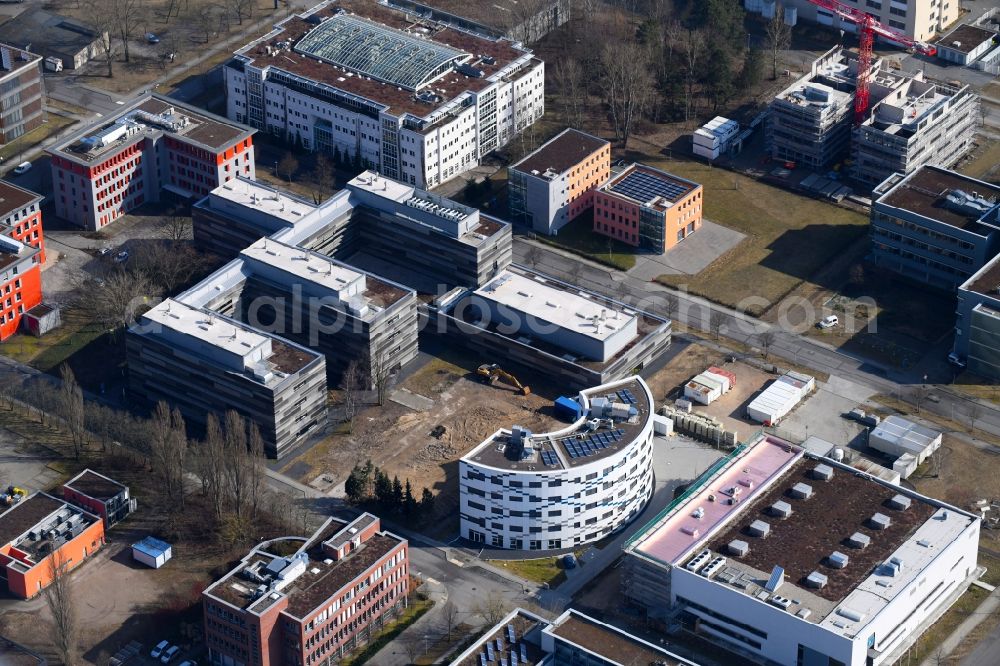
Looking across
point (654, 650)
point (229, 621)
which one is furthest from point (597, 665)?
point (229, 621)

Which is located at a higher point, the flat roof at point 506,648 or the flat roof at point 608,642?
the flat roof at point 608,642

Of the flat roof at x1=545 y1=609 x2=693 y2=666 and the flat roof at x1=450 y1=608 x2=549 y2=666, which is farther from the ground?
the flat roof at x1=545 y1=609 x2=693 y2=666

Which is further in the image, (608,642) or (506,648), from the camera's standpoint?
(506,648)

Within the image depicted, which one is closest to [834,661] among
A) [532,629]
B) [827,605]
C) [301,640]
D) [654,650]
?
[827,605]

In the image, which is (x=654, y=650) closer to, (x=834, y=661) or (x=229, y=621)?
(x=834, y=661)

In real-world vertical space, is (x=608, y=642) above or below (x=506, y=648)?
above

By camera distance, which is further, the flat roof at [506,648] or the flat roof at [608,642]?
the flat roof at [506,648]

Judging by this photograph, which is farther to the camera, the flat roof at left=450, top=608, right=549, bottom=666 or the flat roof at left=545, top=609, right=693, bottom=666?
the flat roof at left=450, top=608, right=549, bottom=666
